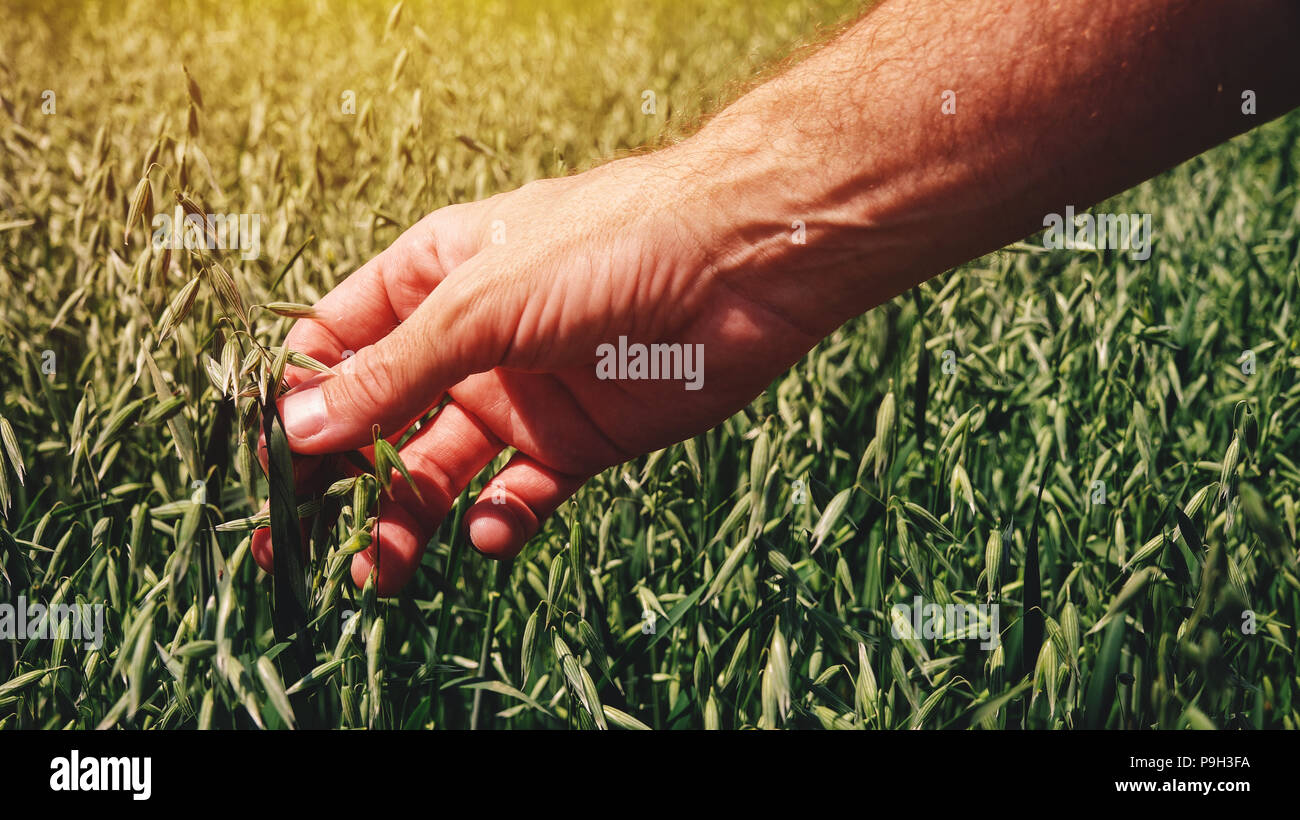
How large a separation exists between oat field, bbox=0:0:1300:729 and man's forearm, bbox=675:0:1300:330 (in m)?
0.19

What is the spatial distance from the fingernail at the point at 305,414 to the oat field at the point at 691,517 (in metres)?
0.10

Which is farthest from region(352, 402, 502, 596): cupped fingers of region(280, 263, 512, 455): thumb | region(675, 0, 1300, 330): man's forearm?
region(675, 0, 1300, 330): man's forearm

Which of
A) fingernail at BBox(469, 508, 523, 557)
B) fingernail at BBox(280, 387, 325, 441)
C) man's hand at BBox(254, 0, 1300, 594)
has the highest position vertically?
man's hand at BBox(254, 0, 1300, 594)

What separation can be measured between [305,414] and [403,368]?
0.43 feet

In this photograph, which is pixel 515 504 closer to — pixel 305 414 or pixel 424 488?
pixel 424 488

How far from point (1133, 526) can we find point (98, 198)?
1803 millimetres

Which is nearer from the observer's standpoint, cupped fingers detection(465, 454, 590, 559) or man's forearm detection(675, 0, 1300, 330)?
man's forearm detection(675, 0, 1300, 330)

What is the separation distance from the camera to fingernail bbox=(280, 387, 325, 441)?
115 centimetres

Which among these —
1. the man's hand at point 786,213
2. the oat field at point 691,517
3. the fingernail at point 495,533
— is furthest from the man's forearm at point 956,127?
the fingernail at point 495,533

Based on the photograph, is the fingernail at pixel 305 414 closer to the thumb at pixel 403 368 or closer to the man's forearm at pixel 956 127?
the thumb at pixel 403 368

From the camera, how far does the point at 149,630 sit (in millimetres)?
937

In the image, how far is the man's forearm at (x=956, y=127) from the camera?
3.58 feet

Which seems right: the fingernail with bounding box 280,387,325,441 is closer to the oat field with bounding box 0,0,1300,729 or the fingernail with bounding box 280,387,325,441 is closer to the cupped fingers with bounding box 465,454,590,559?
the oat field with bounding box 0,0,1300,729
